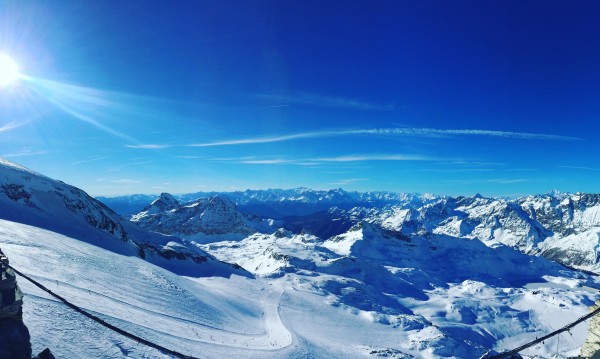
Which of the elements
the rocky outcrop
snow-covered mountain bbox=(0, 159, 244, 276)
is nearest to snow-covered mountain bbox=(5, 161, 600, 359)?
snow-covered mountain bbox=(0, 159, 244, 276)

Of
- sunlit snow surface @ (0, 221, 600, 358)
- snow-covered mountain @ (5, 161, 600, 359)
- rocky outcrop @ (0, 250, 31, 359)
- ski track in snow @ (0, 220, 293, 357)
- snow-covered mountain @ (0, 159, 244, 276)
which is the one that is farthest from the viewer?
snow-covered mountain @ (0, 159, 244, 276)

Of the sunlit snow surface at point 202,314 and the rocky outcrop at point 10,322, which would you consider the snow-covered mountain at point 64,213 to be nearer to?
the sunlit snow surface at point 202,314

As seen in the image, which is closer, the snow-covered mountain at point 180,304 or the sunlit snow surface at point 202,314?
the sunlit snow surface at point 202,314

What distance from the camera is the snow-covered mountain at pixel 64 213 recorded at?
7931 centimetres

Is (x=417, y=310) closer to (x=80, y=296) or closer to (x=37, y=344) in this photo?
(x=80, y=296)

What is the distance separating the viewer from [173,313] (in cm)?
5306

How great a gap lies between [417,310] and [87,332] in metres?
180

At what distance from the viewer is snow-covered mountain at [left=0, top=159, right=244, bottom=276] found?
79.3 meters

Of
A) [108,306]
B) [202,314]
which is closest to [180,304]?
[202,314]

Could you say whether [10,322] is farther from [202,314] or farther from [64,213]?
[64,213]

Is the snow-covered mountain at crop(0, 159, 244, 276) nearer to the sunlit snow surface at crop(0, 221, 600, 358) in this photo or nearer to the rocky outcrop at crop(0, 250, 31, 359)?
the sunlit snow surface at crop(0, 221, 600, 358)

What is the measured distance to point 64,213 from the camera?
91.8 m

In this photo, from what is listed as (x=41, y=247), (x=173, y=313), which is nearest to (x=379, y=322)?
(x=173, y=313)

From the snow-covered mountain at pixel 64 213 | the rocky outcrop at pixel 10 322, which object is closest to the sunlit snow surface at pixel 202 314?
the snow-covered mountain at pixel 64 213
